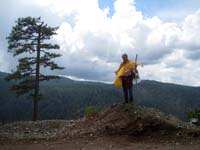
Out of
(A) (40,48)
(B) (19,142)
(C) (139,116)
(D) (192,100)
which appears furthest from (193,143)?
(D) (192,100)

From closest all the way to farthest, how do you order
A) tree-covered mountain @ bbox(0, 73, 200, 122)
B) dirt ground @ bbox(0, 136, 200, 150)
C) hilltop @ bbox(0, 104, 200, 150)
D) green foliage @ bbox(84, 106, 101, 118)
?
dirt ground @ bbox(0, 136, 200, 150)
hilltop @ bbox(0, 104, 200, 150)
green foliage @ bbox(84, 106, 101, 118)
tree-covered mountain @ bbox(0, 73, 200, 122)

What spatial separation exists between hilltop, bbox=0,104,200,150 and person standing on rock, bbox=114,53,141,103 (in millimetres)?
840

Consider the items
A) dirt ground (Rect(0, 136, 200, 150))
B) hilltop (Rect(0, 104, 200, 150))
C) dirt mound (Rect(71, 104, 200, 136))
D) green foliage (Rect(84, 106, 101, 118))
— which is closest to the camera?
dirt ground (Rect(0, 136, 200, 150))

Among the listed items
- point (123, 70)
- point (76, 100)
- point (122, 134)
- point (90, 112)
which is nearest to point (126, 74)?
point (123, 70)

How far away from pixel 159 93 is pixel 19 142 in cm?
18118

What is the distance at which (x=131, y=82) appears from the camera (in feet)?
52.5

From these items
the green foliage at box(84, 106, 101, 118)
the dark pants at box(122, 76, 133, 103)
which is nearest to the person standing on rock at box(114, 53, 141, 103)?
the dark pants at box(122, 76, 133, 103)

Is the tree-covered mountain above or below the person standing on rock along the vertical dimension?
below

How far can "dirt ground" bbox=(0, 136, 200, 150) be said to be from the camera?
13.5m

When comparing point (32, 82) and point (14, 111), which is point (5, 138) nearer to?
point (32, 82)

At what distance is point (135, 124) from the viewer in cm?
1533

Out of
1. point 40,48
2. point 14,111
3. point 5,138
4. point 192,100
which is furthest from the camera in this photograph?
point 192,100

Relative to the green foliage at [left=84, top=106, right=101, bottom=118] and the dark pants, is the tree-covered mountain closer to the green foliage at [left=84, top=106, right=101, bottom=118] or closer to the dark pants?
the green foliage at [left=84, top=106, right=101, bottom=118]

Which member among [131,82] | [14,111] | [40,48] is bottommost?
[14,111]
